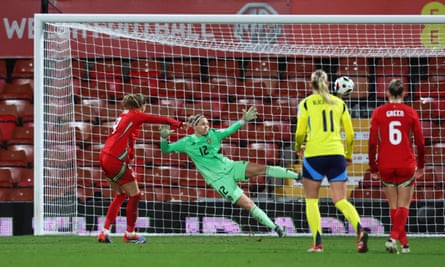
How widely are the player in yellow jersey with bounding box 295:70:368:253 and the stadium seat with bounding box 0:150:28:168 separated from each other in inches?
244

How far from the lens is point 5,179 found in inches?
556

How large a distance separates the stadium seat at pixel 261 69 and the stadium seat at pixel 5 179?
3.56 m

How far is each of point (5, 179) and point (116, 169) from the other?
12.5 ft

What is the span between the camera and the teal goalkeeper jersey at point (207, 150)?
11688 mm

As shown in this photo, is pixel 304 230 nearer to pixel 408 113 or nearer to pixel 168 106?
pixel 168 106

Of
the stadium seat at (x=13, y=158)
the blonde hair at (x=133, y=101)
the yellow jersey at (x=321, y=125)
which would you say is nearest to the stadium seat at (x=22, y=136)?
the stadium seat at (x=13, y=158)

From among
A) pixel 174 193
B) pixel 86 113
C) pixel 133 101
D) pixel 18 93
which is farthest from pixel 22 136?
pixel 133 101

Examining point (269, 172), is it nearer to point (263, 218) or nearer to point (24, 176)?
point (263, 218)

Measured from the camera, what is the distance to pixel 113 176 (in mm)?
10883

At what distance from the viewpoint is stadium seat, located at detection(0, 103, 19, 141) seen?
47.9 ft

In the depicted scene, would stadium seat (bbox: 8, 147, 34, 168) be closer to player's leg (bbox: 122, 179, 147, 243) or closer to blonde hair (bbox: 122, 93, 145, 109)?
player's leg (bbox: 122, 179, 147, 243)

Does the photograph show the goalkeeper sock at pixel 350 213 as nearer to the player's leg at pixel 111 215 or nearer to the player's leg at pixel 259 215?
the player's leg at pixel 259 215

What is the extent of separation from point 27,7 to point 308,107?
6622 mm

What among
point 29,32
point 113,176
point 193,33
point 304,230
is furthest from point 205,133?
point 29,32
